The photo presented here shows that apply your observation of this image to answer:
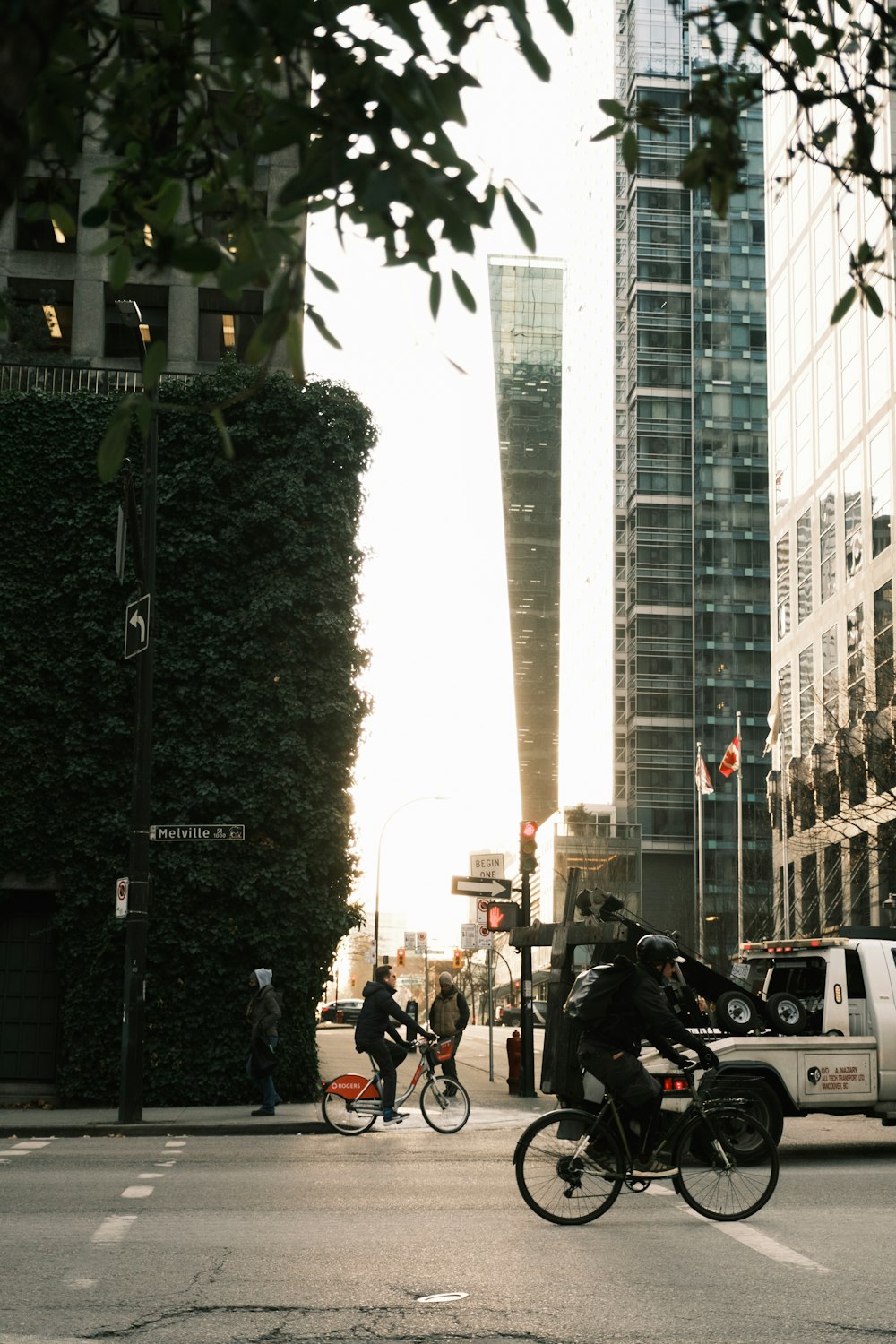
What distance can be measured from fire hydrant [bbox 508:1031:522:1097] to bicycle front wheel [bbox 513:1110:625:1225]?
15.0m

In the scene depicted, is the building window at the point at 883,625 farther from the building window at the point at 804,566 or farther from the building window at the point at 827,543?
the building window at the point at 804,566

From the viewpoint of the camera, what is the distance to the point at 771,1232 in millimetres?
9641

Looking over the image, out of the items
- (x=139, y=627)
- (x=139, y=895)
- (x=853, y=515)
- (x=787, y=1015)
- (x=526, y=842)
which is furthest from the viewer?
(x=853, y=515)

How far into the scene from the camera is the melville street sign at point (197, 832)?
1869 centimetres

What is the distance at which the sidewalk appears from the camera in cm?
1772

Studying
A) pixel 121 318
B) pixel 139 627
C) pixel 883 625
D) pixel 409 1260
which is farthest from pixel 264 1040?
pixel 883 625

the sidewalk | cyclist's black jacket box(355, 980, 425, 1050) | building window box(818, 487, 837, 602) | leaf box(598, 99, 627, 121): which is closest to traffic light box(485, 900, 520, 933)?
the sidewalk

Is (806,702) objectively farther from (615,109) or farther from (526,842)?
(615,109)

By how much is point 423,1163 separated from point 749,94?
37.1 ft

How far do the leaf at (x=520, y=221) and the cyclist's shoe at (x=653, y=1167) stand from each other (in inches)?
285

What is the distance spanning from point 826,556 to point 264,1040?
46.4 metres

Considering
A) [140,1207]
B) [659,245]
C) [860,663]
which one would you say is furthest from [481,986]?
[140,1207]

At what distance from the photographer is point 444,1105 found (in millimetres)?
17312

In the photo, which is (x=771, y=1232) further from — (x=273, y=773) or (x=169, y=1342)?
(x=273, y=773)
